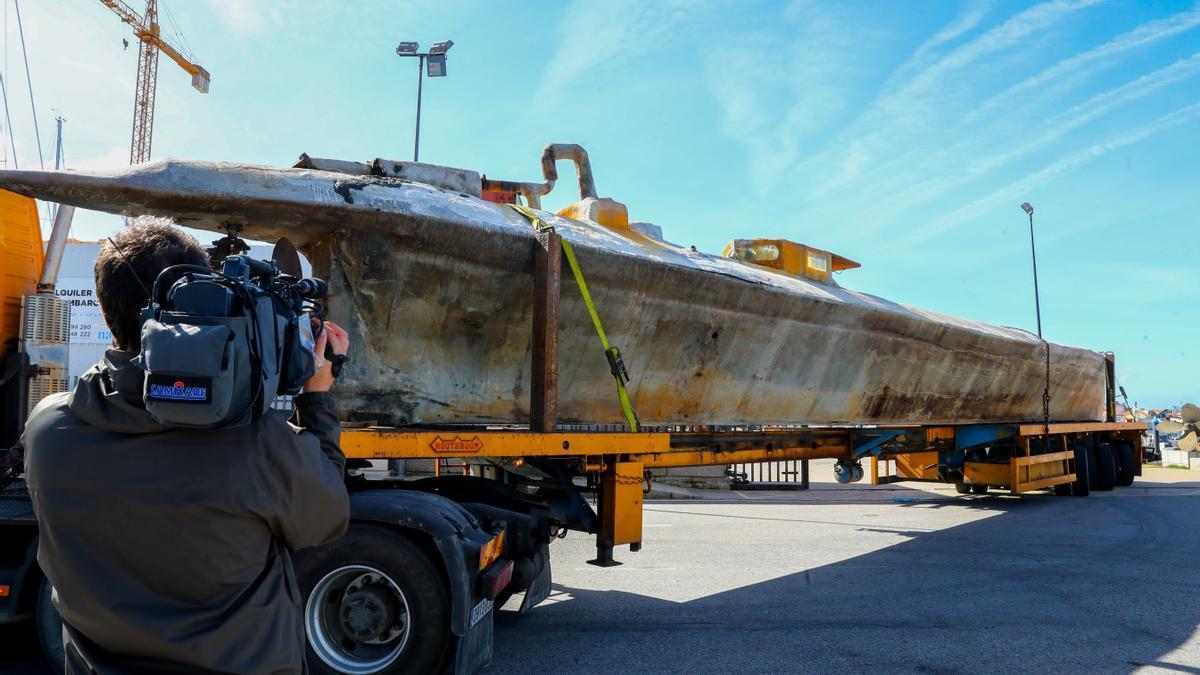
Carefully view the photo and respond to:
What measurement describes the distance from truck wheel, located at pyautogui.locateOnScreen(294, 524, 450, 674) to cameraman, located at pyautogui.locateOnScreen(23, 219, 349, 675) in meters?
2.53

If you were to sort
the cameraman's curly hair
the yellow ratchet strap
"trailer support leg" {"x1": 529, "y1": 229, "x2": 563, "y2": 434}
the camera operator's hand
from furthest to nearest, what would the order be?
the yellow ratchet strap → "trailer support leg" {"x1": 529, "y1": 229, "x2": 563, "y2": 434} → the camera operator's hand → the cameraman's curly hair

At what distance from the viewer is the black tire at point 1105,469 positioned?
16.1 metres

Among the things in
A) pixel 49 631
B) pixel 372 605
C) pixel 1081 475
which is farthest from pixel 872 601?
pixel 1081 475

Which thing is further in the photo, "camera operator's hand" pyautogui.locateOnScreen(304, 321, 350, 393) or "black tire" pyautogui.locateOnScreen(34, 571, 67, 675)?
"black tire" pyautogui.locateOnScreen(34, 571, 67, 675)

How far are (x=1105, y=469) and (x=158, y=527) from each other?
18.7m

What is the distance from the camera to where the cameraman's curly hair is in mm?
1754

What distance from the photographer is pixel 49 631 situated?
4.27m

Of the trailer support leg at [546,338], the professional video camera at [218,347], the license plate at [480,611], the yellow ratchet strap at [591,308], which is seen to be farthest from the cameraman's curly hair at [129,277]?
the yellow ratchet strap at [591,308]

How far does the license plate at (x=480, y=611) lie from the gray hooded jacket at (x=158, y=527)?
2.56 m

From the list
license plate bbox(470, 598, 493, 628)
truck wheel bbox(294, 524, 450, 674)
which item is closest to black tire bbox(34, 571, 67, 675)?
truck wheel bbox(294, 524, 450, 674)

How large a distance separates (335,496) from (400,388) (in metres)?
3.97

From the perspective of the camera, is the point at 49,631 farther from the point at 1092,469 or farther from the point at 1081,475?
the point at 1092,469

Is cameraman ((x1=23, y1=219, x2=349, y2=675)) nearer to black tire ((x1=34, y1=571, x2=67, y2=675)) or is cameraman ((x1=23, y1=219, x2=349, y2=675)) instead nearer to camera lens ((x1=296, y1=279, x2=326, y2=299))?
camera lens ((x1=296, y1=279, x2=326, y2=299))

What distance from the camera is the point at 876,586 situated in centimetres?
704
